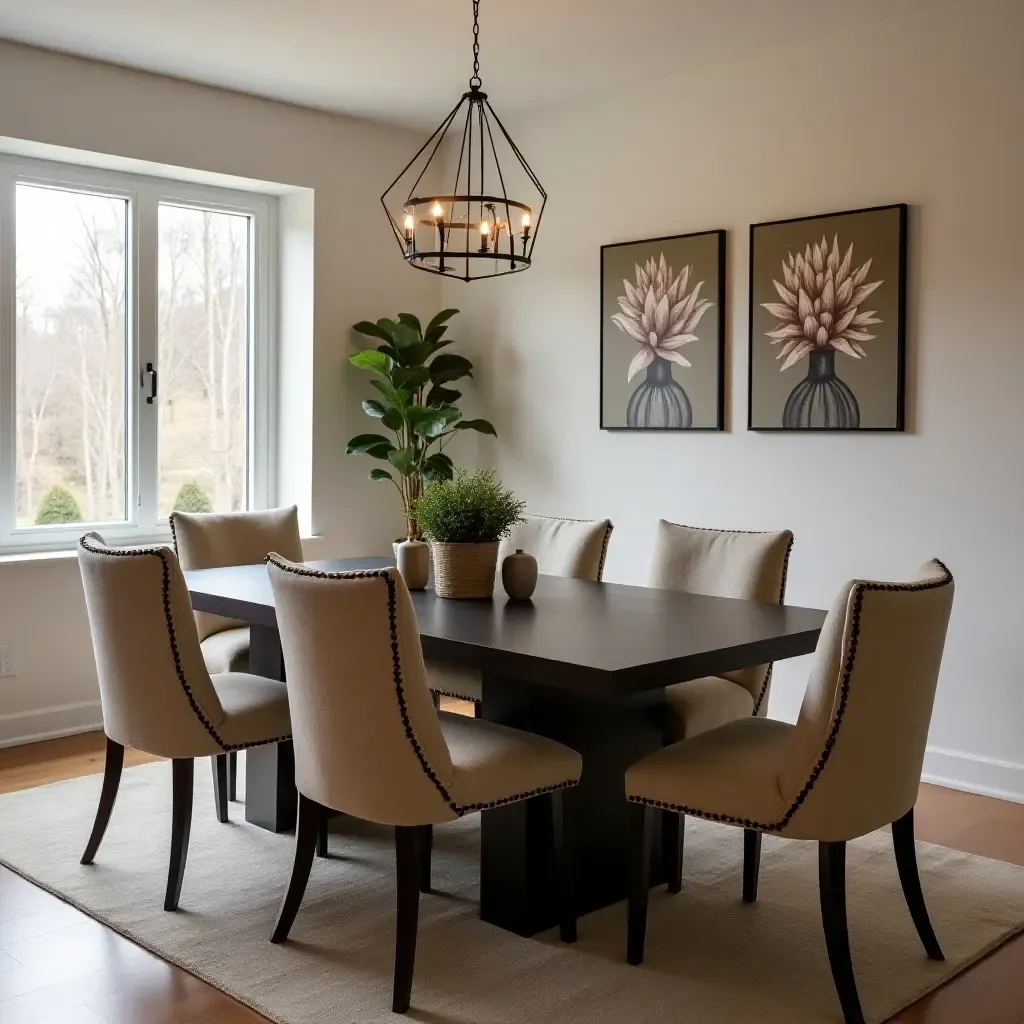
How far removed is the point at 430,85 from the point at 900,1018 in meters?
3.95

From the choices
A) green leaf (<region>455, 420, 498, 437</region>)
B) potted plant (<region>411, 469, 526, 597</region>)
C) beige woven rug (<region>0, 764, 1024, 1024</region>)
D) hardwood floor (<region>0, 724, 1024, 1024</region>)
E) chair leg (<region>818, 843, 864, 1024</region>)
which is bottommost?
hardwood floor (<region>0, 724, 1024, 1024</region>)

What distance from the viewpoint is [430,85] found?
5020mm

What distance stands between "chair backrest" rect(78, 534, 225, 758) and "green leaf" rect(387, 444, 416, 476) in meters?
2.41

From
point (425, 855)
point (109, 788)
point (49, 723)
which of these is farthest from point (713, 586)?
point (49, 723)

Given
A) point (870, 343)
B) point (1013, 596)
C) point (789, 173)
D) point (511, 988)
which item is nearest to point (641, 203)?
point (789, 173)

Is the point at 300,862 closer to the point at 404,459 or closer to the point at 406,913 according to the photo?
the point at 406,913

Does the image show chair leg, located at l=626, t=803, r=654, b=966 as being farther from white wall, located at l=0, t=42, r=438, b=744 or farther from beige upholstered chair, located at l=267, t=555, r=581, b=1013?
white wall, located at l=0, t=42, r=438, b=744

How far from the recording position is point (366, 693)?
249 centimetres

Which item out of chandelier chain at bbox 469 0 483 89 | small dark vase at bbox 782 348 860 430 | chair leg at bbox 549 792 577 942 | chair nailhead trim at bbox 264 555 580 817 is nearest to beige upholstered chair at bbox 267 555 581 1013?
chair nailhead trim at bbox 264 555 580 817

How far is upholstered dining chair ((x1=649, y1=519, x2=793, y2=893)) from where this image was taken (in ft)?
10.5

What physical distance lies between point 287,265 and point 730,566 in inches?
115

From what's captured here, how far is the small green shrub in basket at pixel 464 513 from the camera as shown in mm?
3352

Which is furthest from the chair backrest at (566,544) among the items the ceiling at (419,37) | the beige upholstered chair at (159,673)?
the ceiling at (419,37)

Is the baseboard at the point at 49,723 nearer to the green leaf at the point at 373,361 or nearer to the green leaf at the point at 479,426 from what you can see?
the green leaf at the point at 373,361
